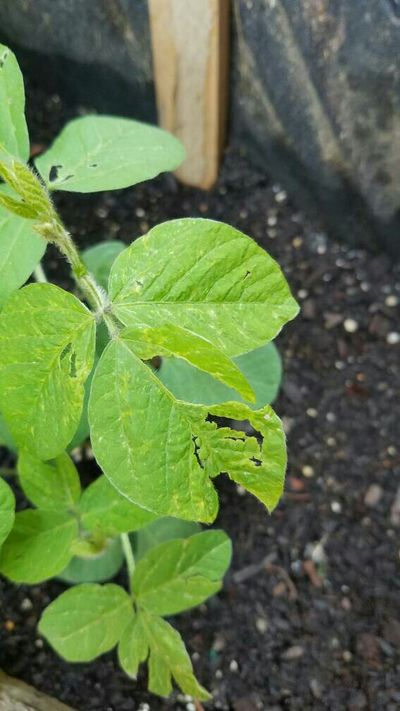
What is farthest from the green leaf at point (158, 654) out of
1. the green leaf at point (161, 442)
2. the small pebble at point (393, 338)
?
the small pebble at point (393, 338)

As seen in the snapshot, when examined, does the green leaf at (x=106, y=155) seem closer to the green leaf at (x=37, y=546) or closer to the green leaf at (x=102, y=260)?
the green leaf at (x=102, y=260)

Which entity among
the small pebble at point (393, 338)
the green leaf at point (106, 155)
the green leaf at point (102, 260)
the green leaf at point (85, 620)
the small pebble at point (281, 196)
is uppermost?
the green leaf at point (106, 155)

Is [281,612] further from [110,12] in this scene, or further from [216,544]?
[110,12]

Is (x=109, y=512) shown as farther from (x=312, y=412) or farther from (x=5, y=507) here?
(x=312, y=412)

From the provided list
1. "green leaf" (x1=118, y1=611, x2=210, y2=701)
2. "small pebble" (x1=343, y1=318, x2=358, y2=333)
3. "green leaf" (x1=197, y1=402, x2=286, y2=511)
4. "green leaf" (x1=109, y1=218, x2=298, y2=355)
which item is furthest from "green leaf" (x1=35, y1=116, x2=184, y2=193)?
"small pebble" (x1=343, y1=318, x2=358, y2=333)

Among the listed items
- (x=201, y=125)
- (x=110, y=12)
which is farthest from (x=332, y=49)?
(x=110, y=12)

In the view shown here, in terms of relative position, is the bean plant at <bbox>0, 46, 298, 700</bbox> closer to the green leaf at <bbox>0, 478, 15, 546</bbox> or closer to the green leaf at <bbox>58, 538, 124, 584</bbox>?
the green leaf at <bbox>0, 478, 15, 546</bbox>

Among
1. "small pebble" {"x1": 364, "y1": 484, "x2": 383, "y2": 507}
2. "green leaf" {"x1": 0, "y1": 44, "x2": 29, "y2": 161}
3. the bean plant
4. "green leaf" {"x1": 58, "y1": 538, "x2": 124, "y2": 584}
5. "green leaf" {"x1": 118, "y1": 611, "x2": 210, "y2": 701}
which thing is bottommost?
"small pebble" {"x1": 364, "y1": 484, "x2": 383, "y2": 507}
